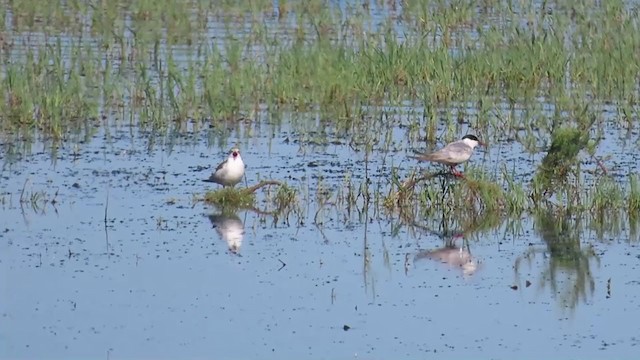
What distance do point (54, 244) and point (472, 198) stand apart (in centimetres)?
285

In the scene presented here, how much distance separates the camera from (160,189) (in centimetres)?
1116

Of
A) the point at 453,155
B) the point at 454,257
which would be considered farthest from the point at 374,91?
Answer: the point at 454,257

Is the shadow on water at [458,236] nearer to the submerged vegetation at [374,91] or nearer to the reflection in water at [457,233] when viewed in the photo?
the reflection in water at [457,233]

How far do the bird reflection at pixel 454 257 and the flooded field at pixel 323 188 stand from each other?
2 centimetres

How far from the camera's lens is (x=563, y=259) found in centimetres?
946

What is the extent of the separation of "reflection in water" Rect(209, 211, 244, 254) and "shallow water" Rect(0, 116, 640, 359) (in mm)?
21

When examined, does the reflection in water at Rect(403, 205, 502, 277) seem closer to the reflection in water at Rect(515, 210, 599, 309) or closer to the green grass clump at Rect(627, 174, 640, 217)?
the reflection in water at Rect(515, 210, 599, 309)

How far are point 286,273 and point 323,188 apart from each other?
216 centimetres

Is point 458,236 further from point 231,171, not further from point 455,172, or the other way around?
point 231,171

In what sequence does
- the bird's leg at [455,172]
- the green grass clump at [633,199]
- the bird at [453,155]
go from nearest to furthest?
the green grass clump at [633,199] < the bird's leg at [455,172] < the bird at [453,155]

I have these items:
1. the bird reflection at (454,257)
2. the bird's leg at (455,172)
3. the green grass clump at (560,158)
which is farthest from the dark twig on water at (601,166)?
the bird reflection at (454,257)

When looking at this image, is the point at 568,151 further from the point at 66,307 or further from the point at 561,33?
the point at 561,33

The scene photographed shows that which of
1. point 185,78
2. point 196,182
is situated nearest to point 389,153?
point 196,182

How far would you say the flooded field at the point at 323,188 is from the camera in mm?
8125
